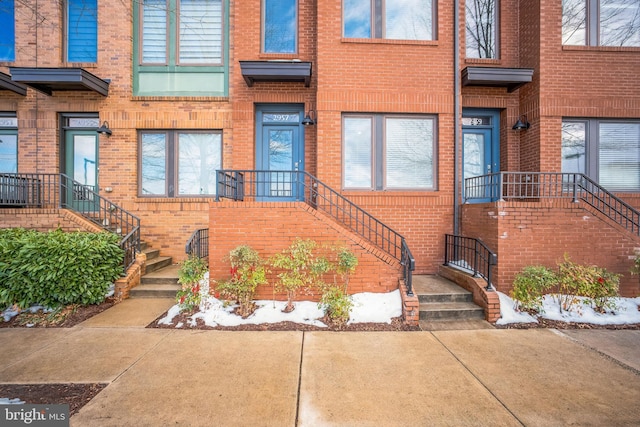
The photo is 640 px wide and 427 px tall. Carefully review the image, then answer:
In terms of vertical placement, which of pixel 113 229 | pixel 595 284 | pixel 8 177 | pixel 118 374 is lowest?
pixel 118 374

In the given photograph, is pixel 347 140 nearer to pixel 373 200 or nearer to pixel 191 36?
pixel 373 200

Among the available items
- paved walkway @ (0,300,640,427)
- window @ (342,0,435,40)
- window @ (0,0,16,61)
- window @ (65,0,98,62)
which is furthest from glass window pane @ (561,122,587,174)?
window @ (0,0,16,61)

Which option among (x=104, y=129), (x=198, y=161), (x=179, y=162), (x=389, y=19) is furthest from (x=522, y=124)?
(x=104, y=129)

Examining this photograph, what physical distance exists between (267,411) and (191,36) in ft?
29.6

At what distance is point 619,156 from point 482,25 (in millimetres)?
4764

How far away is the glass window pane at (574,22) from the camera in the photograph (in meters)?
6.97

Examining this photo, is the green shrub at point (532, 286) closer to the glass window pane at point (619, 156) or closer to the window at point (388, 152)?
the window at point (388, 152)

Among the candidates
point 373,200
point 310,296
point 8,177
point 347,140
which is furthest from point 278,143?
point 8,177

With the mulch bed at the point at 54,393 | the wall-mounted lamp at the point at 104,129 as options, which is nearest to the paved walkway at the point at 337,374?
the mulch bed at the point at 54,393

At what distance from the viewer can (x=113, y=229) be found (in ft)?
23.2

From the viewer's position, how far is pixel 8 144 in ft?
25.9

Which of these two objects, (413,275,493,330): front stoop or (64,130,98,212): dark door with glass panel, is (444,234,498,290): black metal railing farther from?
(64,130,98,212): dark door with glass panel

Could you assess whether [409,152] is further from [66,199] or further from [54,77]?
[66,199]

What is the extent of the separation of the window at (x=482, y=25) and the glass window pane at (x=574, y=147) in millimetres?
2659
